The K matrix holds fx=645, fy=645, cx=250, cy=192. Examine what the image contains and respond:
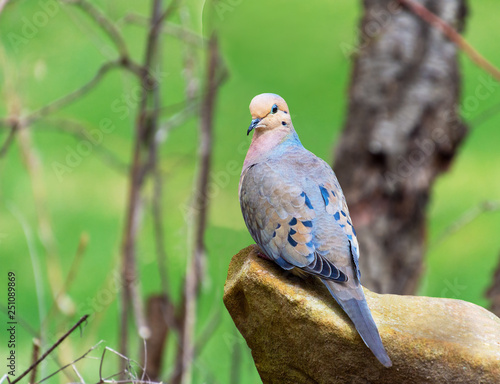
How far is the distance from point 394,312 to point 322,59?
3.57m

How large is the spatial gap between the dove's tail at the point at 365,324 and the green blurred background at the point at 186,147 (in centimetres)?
173

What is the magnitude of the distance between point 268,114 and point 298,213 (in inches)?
17.5

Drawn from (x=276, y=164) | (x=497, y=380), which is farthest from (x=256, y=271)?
(x=497, y=380)

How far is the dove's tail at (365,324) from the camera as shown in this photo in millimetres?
2059

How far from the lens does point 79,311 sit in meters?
4.32

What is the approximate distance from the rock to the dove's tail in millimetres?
57

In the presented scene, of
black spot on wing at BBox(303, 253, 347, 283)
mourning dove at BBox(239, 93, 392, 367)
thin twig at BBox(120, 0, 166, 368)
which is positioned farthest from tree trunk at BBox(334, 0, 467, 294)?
black spot on wing at BBox(303, 253, 347, 283)

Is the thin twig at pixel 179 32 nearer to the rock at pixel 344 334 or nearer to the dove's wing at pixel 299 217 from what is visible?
the dove's wing at pixel 299 217

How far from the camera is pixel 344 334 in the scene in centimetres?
217

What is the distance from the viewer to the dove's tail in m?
2.06

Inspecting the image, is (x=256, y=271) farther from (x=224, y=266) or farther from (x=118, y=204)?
(x=118, y=204)

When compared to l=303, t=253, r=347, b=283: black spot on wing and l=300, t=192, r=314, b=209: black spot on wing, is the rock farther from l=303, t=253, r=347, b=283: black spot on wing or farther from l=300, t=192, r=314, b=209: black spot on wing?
l=300, t=192, r=314, b=209: black spot on wing

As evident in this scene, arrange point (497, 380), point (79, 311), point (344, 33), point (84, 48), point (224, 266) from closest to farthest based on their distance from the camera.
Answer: point (497, 380) → point (224, 266) → point (79, 311) → point (84, 48) → point (344, 33)

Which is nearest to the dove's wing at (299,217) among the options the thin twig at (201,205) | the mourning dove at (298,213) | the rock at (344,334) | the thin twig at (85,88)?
the mourning dove at (298,213)
